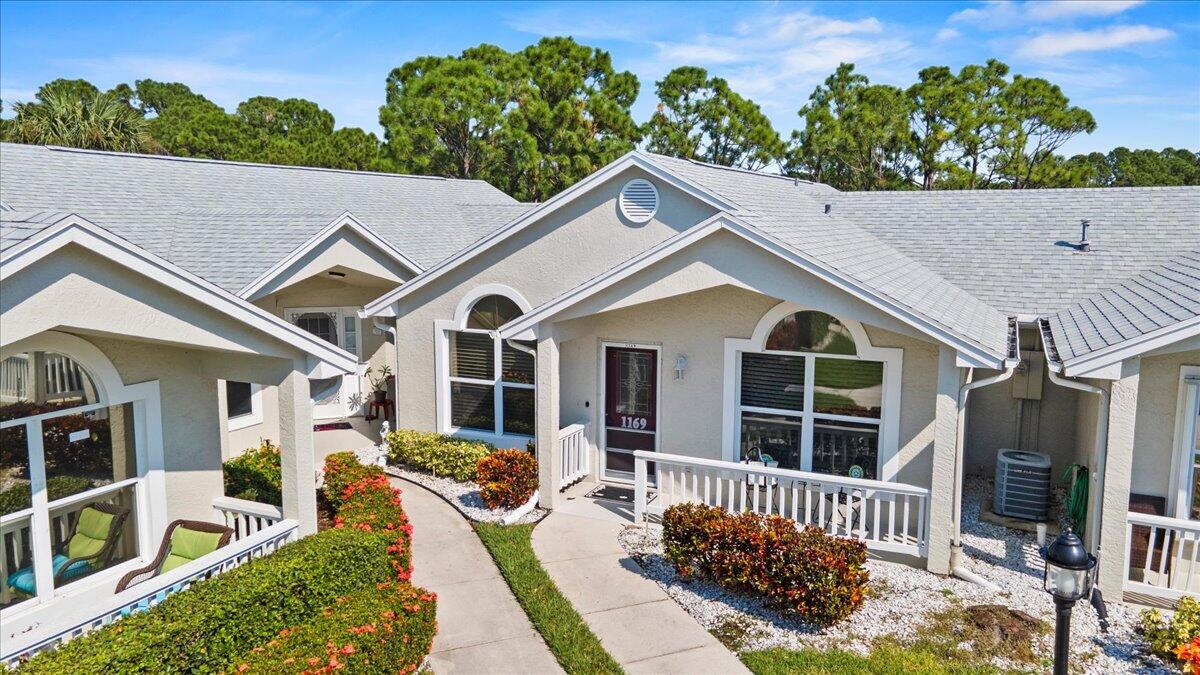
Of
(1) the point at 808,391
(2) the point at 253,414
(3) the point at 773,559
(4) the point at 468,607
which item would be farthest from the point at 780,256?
(2) the point at 253,414

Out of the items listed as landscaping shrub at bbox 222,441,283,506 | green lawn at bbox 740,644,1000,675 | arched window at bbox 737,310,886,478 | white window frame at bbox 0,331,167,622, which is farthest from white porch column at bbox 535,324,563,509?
white window frame at bbox 0,331,167,622

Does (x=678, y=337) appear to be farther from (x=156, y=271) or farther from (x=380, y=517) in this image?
(x=156, y=271)

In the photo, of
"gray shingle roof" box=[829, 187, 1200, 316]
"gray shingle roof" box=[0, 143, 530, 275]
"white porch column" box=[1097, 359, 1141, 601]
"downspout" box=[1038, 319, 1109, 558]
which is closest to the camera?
"white porch column" box=[1097, 359, 1141, 601]

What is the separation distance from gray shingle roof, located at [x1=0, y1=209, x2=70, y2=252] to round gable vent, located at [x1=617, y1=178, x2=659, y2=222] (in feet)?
26.5

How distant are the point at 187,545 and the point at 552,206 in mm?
7436

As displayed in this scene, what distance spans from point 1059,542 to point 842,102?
4127cm

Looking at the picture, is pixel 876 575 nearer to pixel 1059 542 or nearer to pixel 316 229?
pixel 1059 542

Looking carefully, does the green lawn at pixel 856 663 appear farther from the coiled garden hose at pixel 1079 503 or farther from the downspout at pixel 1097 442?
the coiled garden hose at pixel 1079 503

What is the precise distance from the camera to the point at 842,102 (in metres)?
43.0

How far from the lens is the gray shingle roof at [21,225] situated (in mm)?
6219

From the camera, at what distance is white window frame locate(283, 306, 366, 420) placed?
16234 millimetres

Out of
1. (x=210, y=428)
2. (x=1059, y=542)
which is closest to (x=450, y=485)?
(x=210, y=428)

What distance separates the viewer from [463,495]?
1262 cm

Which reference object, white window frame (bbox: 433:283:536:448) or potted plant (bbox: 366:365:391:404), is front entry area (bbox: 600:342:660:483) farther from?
potted plant (bbox: 366:365:391:404)
